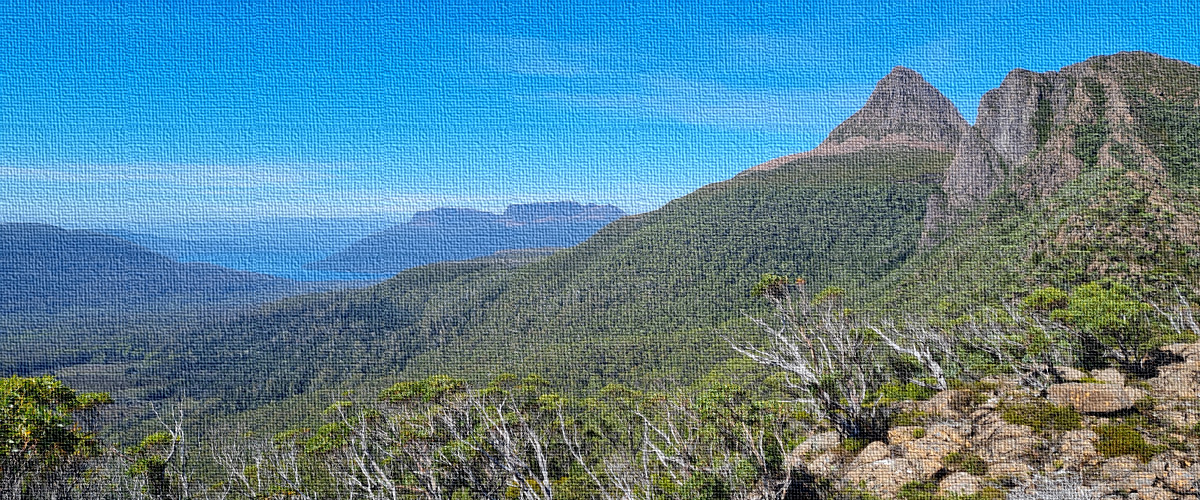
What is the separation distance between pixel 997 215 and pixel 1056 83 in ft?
48.9

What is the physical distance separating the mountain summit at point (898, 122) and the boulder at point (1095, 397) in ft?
415

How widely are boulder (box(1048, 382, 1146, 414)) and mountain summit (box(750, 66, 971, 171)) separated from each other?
126346mm

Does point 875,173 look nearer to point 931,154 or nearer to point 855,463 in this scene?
point 931,154

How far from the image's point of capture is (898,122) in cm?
14388

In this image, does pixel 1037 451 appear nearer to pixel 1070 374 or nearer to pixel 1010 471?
pixel 1010 471

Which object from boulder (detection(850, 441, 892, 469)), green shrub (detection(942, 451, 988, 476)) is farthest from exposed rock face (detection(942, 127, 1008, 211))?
green shrub (detection(942, 451, 988, 476))

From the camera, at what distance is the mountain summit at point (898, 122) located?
133 metres

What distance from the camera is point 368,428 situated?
11484 millimetres

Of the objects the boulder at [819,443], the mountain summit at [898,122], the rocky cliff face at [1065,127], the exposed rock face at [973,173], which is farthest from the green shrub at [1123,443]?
the mountain summit at [898,122]

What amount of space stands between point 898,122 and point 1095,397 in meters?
160

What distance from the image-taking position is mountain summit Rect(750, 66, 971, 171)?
436 feet

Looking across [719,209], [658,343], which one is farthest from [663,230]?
[658,343]

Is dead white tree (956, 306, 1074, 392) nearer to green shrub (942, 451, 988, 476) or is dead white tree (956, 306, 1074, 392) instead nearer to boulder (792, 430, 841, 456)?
green shrub (942, 451, 988, 476)

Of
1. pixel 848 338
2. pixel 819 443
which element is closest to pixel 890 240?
pixel 848 338
